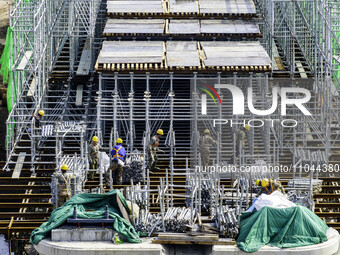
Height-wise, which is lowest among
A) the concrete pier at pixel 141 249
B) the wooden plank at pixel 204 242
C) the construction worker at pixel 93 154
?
the concrete pier at pixel 141 249

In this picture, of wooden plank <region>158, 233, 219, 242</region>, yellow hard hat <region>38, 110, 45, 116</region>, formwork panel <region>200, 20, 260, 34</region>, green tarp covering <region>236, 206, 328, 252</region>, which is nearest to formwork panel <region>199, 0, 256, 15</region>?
formwork panel <region>200, 20, 260, 34</region>

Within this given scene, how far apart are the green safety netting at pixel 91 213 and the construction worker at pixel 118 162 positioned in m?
3.92

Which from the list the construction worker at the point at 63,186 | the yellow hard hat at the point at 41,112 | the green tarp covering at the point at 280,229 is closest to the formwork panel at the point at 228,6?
the yellow hard hat at the point at 41,112

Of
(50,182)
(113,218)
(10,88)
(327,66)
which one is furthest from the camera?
(10,88)

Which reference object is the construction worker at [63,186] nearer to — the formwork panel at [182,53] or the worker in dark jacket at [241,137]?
the worker in dark jacket at [241,137]

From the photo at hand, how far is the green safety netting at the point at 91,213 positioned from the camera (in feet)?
149

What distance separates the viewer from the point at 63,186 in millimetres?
48531

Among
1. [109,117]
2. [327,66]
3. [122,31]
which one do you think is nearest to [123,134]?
[109,117]

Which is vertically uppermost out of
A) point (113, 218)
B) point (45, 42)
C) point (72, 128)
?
point (45, 42)

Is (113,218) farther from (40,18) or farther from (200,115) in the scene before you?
(40,18)

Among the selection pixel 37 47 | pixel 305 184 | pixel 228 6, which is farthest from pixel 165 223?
pixel 228 6

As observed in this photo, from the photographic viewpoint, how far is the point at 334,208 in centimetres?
5306

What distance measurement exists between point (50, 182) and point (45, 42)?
9.84 metres

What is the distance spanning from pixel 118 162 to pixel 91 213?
5.22 meters
